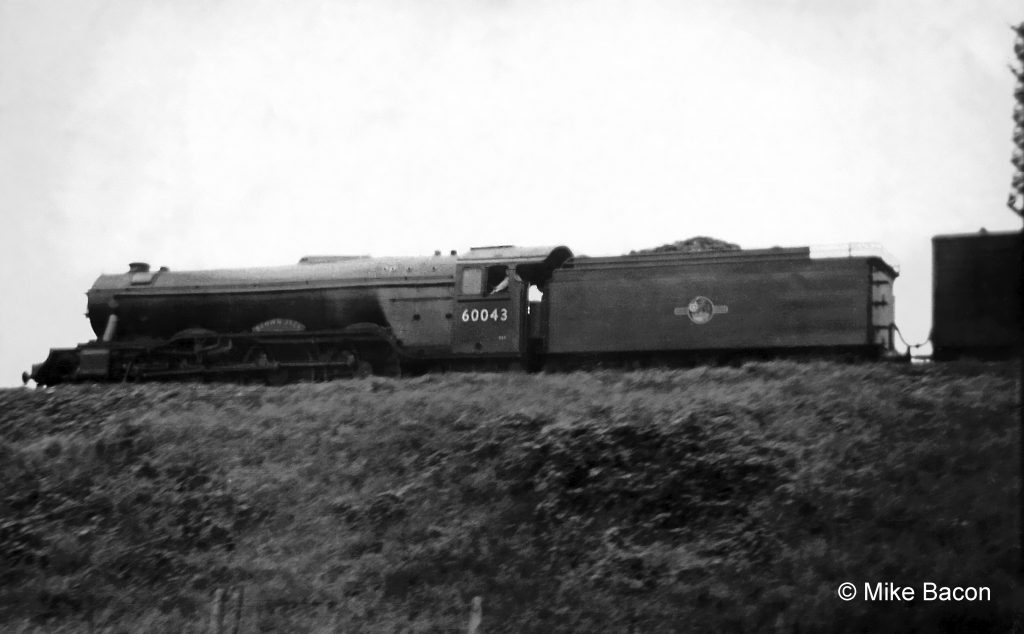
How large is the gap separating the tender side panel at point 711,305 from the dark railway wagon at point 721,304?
0.05 ft

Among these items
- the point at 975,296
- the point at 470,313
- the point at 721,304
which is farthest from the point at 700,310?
the point at 975,296

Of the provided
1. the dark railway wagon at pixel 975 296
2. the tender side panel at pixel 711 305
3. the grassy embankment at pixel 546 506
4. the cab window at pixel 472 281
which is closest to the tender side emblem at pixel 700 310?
the tender side panel at pixel 711 305

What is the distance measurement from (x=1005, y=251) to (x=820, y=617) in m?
8.10

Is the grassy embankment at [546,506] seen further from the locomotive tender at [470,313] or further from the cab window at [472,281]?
the cab window at [472,281]

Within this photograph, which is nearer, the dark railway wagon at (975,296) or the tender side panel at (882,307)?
the dark railway wagon at (975,296)

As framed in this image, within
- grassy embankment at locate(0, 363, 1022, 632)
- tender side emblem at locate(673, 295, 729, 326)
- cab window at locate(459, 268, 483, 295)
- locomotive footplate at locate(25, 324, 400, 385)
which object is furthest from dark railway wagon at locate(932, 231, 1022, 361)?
locomotive footplate at locate(25, 324, 400, 385)

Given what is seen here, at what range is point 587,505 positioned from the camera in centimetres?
1605

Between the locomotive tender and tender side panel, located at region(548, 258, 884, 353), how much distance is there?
0.02m

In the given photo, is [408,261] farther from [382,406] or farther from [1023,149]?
[1023,149]

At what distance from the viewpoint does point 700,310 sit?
22156mm

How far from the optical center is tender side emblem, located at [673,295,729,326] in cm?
2205

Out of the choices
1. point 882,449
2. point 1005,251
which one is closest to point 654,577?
point 882,449

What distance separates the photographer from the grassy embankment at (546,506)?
541 inches

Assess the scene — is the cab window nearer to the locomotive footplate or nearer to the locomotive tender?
the locomotive tender
